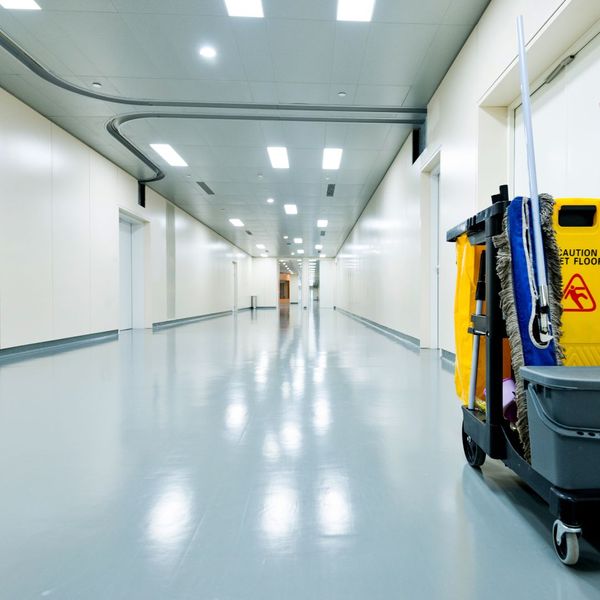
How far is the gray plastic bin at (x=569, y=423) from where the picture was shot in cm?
105

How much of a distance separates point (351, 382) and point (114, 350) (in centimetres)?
430

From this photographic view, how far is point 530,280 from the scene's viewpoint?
131 centimetres

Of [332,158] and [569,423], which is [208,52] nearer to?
[332,158]

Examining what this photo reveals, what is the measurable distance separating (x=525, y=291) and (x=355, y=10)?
3.65 meters

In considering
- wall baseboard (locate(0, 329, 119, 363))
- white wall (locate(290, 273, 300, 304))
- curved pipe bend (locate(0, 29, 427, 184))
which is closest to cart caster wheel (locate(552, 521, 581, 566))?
curved pipe bend (locate(0, 29, 427, 184))

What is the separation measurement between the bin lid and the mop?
6.6 inches

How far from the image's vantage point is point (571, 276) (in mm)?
1376

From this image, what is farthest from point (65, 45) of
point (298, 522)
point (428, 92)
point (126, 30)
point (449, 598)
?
point (449, 598)

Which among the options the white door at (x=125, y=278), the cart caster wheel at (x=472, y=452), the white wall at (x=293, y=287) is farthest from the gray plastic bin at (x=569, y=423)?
the white wall at (x=293, y=287)

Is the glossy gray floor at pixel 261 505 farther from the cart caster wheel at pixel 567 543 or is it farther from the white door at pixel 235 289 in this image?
the white door at pixel 235 289

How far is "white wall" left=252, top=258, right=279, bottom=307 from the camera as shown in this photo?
83.3 feet

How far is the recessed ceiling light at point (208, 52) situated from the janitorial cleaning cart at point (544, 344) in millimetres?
3869

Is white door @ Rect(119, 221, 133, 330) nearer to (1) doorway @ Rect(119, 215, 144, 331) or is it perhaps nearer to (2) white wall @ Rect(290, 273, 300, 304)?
(1) doorway @ Rect(119, 215, 144, 331)

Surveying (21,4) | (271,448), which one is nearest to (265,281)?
(21,4)
